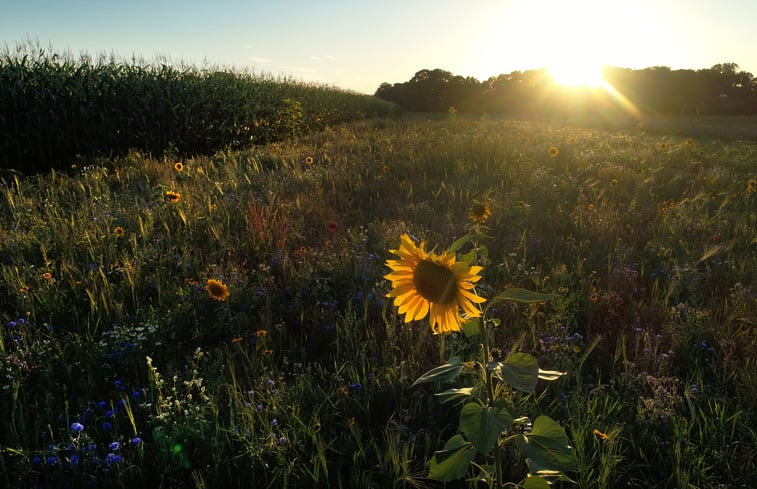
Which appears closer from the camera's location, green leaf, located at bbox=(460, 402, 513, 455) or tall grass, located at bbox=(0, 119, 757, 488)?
green leaf, located at bbox=(460, 402, 513, 455)

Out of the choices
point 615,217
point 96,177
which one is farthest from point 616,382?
point 96,177

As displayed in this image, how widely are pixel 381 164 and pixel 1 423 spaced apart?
17.3 feet

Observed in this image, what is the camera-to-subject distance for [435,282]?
3.88ft

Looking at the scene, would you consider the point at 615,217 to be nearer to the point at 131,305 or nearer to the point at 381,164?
the point at 381,164

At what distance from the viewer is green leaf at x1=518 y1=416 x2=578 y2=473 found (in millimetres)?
1019

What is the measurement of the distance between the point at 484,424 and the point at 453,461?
15cm

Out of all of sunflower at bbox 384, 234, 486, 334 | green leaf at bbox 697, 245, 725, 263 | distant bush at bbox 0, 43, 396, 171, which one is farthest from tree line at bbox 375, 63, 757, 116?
sunflower at bbox 384, 234, 486, 334

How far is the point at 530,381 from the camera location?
0.94 m

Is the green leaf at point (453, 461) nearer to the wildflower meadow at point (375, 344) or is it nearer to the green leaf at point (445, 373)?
the wildflower meadow at point (375, 344)

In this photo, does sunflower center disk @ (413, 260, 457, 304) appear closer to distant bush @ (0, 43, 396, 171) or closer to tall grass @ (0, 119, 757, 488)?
tall grass @ (0, 119, 757, 488)

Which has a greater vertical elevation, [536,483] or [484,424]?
[484,424]

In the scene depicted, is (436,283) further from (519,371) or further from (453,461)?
(453,461)

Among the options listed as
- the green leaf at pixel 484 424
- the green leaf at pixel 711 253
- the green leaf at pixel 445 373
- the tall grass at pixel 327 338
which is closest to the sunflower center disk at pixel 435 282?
the green leaf at pixel 445 373

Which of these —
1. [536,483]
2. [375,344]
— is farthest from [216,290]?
[536,483]
